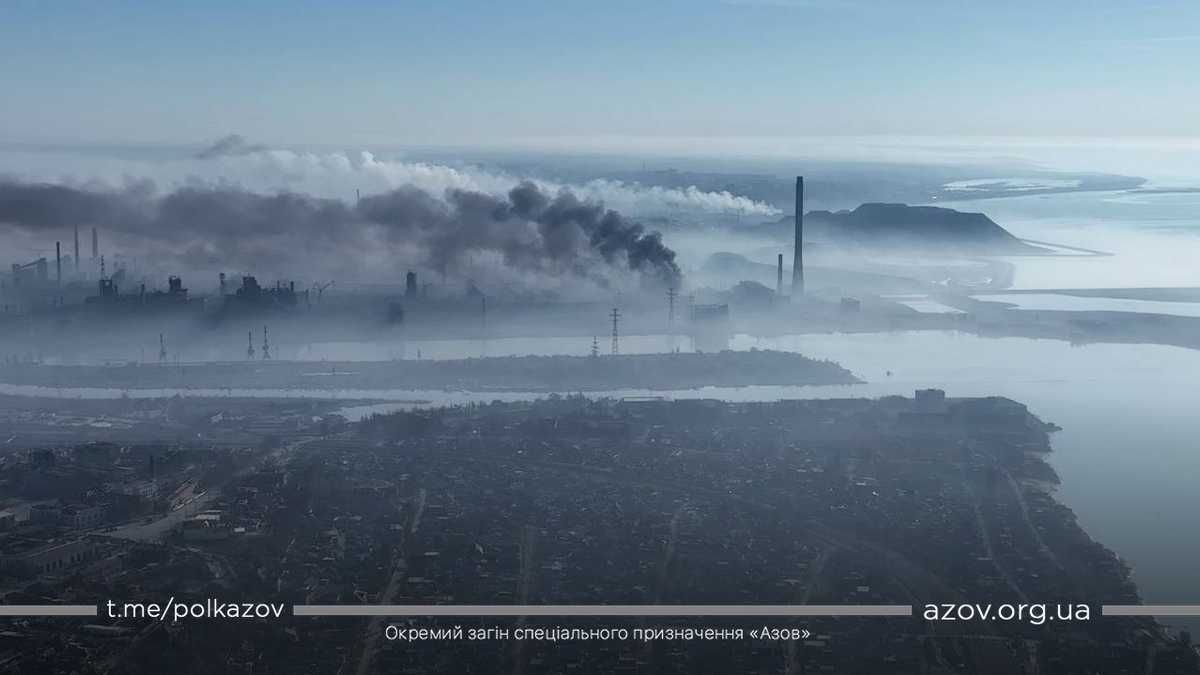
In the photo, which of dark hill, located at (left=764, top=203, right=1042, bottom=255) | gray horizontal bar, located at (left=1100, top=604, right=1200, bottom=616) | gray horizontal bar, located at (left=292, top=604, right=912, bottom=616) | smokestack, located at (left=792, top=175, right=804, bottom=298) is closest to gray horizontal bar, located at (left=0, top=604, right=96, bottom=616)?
gray horizontal bar, located at (left=292, top=604, right=912, bottom=616)

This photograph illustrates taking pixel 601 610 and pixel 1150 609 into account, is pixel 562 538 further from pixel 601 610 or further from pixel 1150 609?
pixel 1150 609

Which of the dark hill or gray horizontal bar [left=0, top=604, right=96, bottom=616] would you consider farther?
the dark hill

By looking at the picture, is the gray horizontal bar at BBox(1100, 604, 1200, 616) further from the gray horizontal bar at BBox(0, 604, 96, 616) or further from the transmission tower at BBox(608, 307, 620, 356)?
the transmission tower at BBox(608, 307, 620, 356)

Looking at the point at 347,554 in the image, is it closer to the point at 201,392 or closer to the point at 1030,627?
the point at 1030,627

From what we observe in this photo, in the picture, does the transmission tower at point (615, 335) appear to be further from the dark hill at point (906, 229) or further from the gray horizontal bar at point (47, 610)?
the gray horizontal bar at point (47, 610)

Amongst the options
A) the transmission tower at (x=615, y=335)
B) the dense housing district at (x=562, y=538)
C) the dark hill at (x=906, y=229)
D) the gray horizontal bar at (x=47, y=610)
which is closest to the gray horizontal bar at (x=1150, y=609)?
the dense housing district at (x=562, y=538)

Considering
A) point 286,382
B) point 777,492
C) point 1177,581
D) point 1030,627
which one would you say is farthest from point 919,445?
point 286,382

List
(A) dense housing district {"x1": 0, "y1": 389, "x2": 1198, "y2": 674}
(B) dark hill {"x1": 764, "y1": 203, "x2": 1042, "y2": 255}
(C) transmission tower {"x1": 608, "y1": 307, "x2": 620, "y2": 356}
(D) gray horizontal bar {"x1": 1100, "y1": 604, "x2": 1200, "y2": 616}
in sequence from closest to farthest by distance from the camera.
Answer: (A) dense housing district {"x1": 0, "y1": 389, "x2": 1198, "y2": 674} → (D) gray horizontal bar {"x1": 1100, "y1": 604, "x2": 1200, "y2": 616} → (C) transmission tower {"x1": 608, "y1": 307, "x2": 620, "y2": 356} → (B) dark hill {"x1": 764, "y1": 203, "x2": 1042, "y2": 255}

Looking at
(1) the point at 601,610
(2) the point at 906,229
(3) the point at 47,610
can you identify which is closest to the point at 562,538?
(1) the point at 601,610
